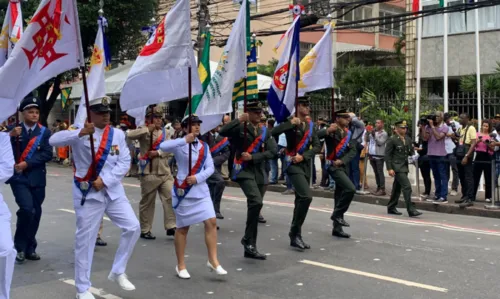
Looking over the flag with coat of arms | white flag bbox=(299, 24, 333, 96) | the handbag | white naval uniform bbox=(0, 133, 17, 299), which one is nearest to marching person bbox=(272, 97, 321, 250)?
white flag bbox=(299, 24, 333, 96)

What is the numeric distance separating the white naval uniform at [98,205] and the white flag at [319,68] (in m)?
4.29

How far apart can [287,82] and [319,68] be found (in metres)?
1.37

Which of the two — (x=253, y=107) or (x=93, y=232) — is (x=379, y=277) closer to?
(x=253, y=107)

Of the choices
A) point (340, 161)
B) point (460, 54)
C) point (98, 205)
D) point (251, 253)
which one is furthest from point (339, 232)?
point (460, 54)

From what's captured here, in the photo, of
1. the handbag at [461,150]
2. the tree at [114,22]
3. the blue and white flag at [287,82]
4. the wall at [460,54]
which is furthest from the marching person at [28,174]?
the tree at [114,22]

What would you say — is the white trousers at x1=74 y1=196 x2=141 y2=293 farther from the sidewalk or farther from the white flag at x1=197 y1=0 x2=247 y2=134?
the sidewalk

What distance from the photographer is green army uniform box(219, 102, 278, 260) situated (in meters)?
8.09

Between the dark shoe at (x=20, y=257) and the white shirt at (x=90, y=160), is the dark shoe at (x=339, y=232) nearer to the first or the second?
the white shirt at (x=90, y=160)

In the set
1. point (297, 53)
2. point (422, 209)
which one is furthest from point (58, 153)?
point (297, 53)

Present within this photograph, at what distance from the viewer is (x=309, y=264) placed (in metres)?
7.83

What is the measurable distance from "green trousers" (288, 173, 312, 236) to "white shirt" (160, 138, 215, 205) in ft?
5.90

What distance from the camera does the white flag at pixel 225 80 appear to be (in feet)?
27.6

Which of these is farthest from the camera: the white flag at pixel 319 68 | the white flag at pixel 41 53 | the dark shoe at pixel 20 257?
the white flag at pixel 319 68

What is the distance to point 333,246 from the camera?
29.3ft
